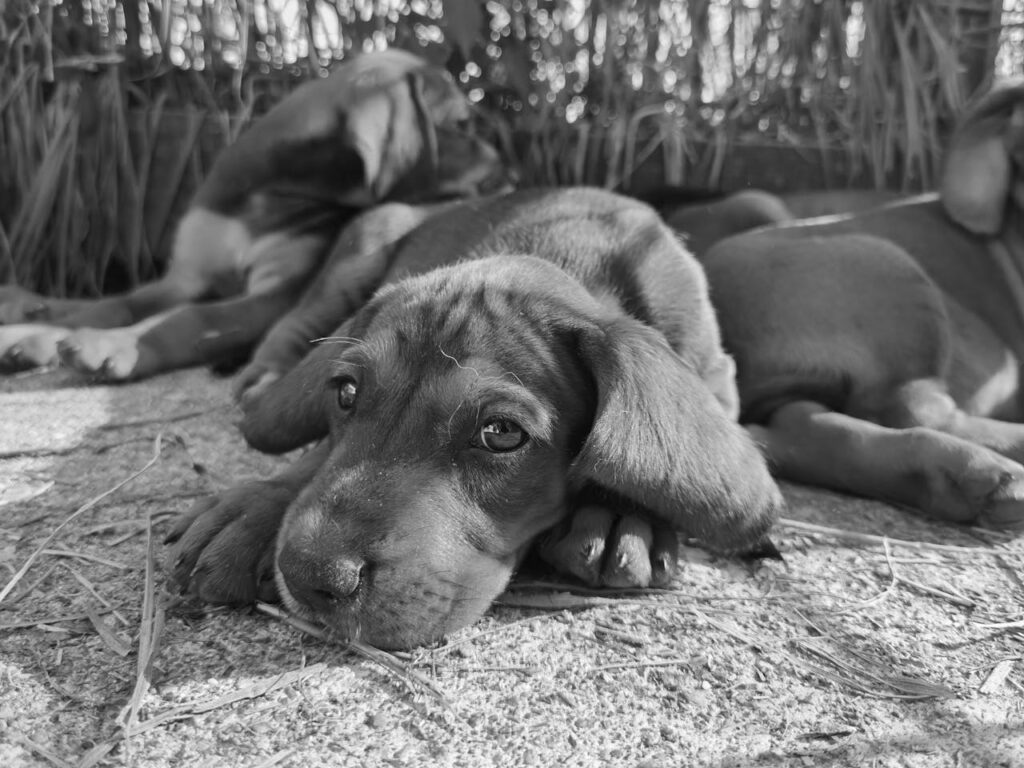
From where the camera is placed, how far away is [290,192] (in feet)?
16.6

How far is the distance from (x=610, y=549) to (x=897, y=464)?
123 centimetres

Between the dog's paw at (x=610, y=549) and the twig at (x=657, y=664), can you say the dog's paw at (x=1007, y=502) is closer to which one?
the dog's paw at (x=610, y=549)

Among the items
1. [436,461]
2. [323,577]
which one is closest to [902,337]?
[436,461]

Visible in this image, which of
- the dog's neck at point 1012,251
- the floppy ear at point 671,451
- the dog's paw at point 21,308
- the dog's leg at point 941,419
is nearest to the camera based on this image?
the floppy ear at point 671,451

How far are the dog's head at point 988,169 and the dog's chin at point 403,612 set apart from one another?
3.12 meters

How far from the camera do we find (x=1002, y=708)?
2.16 meters

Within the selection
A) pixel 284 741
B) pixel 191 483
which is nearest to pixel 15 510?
pixel 191 483

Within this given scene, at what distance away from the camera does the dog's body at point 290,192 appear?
15.7 feet

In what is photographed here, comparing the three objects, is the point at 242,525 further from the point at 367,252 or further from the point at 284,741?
the point at 367,252

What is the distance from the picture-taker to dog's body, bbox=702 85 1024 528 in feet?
10.7

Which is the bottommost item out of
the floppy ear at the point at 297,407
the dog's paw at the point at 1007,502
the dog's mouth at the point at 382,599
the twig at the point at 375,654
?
the dog's paw at the point at 1007,502

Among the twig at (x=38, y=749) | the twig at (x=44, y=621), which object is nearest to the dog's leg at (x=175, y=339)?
the twig at (x=44, y=621)

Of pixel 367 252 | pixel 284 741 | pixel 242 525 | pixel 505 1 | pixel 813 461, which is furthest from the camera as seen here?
pixel 505 1

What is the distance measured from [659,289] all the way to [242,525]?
150cm
